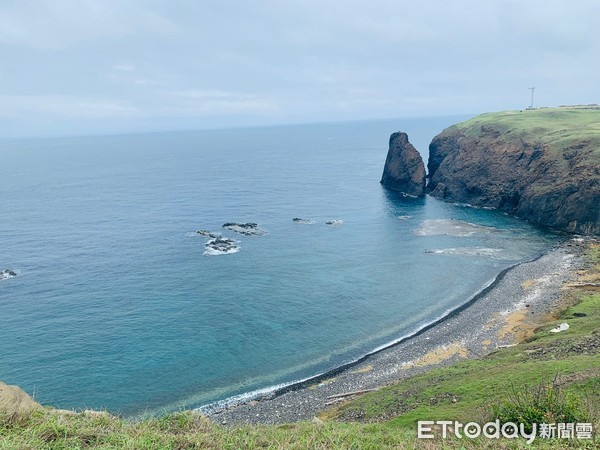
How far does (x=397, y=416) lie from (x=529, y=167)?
96763 millimetres

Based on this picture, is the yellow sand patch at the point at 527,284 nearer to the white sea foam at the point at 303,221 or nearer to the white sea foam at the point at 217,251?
the white sea foam at the point at 303,221

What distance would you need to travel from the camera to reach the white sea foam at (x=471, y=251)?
80.1 meters

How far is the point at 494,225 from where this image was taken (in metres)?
98.5

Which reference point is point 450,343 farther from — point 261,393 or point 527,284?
point 527,284

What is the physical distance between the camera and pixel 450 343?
51094 millimetres

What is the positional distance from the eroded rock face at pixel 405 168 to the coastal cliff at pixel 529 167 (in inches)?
217

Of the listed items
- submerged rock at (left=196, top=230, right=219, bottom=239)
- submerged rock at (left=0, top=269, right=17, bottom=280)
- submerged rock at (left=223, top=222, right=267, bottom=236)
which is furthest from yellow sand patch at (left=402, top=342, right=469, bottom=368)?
submerged rock at (left=0, top=269, right=17, bottom=280)

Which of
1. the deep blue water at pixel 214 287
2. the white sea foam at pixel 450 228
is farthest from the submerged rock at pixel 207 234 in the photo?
the white sea foam at pixel 450 228

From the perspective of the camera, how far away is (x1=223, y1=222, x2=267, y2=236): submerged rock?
3666 inches

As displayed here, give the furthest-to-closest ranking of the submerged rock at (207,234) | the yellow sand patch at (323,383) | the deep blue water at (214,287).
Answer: the submerged rock at (207,234), the deep blue water at (214,287), the yellow sand patch at (323,383)

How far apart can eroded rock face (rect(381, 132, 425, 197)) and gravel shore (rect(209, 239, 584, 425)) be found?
65.9 m

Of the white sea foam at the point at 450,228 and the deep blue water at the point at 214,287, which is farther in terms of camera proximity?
the white sea foam at the point at 450,228

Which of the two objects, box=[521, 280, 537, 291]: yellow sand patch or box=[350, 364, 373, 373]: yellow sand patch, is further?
box=[521, 280, 537, 291]: yellow sand patch

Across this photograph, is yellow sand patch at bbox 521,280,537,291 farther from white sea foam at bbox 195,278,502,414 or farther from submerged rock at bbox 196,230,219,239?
submerged rock at bbox 196,230,219,239
